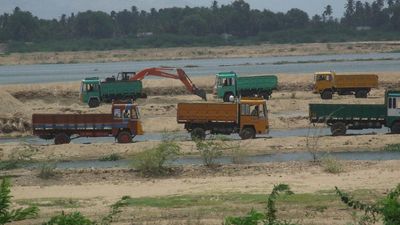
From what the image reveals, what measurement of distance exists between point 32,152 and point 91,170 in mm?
5102

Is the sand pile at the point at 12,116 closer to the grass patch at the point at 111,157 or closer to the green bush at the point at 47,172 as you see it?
the grass patch at the point at 111,157

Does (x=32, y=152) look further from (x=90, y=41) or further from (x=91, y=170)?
(x=90, y=41)

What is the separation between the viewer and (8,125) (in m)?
42.3

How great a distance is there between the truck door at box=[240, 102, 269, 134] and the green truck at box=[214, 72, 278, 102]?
16.2 m

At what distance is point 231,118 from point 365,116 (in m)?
5.57

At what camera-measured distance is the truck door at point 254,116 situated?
1339 inches

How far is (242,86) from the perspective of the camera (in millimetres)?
50906

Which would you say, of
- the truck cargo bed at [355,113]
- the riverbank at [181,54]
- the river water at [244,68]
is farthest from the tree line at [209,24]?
the truck cargo bed at [355,113]

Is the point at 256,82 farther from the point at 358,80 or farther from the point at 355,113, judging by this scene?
the point at 355,113

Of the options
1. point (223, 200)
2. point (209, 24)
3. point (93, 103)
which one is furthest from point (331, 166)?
point (209, 24)

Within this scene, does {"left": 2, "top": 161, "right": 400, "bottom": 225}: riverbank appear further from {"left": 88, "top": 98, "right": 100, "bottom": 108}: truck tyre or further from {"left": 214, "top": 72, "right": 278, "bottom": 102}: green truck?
{"left": 214, "top": 72, "right": 278, "bottom": 102}: green truck

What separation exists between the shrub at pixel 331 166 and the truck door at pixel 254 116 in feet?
23.2

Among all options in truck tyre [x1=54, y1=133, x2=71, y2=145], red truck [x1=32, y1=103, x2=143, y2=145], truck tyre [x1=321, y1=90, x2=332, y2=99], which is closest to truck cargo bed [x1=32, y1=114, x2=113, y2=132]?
red truck [x1=32, y1=103, x2=143, y2=145]

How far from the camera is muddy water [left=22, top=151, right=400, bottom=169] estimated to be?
2933cm
